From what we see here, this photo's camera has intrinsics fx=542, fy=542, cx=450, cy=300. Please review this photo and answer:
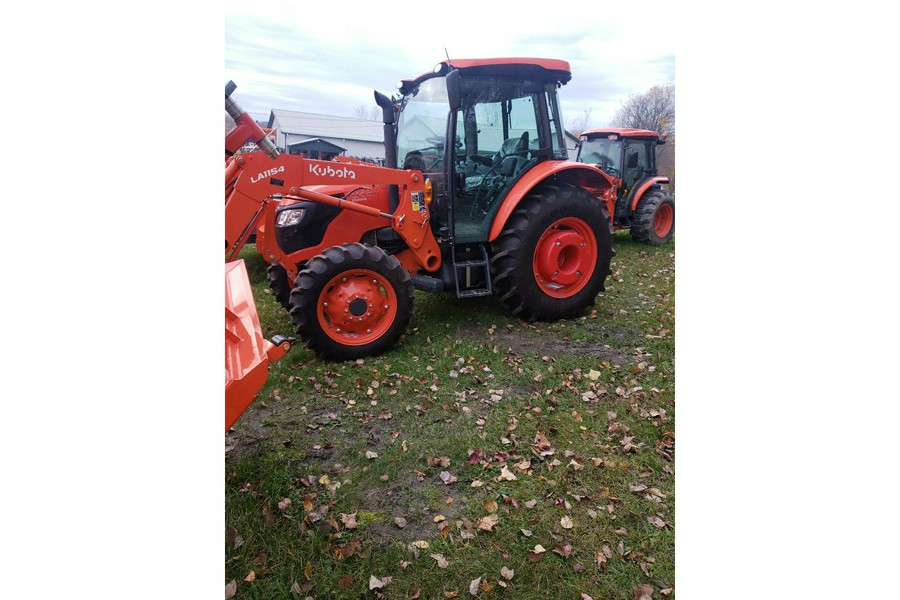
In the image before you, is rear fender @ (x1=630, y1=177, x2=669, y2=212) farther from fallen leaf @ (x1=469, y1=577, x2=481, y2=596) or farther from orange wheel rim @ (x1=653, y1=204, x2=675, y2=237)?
fallen leaf @ (x1=469, y1=577, x2=481, y2=596)

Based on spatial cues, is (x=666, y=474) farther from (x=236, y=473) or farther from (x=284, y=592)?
(x=236, y=473)

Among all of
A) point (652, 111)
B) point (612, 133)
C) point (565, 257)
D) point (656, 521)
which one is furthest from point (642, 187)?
point (656, 521)

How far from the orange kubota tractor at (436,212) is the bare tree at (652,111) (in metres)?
2.15

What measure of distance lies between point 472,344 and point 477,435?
163 cm

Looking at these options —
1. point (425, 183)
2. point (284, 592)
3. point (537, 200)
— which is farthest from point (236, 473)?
point (537, 200)

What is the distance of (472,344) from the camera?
15.9ft

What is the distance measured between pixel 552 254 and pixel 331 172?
2.18m

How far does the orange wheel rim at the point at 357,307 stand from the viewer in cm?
438

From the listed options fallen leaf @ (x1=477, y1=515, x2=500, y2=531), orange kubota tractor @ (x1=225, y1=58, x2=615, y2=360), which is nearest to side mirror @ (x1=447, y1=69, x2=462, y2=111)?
orange kubota tractor @ (x1=225, y1=58, x2=615, y2=360)

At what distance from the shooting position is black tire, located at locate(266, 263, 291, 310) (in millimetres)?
5504

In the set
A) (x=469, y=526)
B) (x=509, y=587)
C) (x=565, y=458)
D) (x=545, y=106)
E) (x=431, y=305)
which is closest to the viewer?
(x=509, y=587)

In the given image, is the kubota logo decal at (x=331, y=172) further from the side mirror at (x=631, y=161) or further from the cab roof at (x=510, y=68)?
the side mirror at (x=631, y=161)

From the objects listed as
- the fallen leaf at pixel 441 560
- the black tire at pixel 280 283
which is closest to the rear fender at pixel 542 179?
the black tire at pixel 280 283

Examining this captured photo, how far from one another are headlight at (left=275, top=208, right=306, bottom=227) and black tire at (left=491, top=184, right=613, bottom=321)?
1813 millimetres
